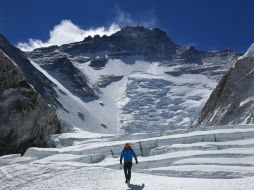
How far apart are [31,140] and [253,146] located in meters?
23.5

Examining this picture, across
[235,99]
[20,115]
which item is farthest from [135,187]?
[20,115]

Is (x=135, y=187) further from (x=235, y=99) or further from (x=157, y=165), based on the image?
(x=235, y=99)

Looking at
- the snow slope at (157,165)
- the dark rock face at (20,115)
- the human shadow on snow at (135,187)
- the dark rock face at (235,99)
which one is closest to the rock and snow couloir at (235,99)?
the dark rock face at (235,99)

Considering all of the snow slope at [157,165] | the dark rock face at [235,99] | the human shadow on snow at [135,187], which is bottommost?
the human shadow on snow at [135,187]

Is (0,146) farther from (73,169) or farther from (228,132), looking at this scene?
(228,132)

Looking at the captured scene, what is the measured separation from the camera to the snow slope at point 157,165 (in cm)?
2419

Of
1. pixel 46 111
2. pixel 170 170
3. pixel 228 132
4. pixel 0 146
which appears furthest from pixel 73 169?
pixel 46 111

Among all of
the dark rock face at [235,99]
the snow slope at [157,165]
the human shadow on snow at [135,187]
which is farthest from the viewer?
the dark rock face at [235,99]

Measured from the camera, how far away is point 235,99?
45.8m

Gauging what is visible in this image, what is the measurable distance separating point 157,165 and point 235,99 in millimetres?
19146

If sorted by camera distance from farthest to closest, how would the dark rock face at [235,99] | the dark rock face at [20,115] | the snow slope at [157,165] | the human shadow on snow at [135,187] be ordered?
the dark rock face at [20,115] → the dark rock face at [235,99] → the snow slope at [157,165] → the human shadow on snow at [135,187]

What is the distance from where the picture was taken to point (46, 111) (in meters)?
51.1

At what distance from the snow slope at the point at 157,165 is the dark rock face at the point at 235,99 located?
7799mm

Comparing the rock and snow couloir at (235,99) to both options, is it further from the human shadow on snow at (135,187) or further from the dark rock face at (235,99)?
the human shadow on snow at (135,187)
